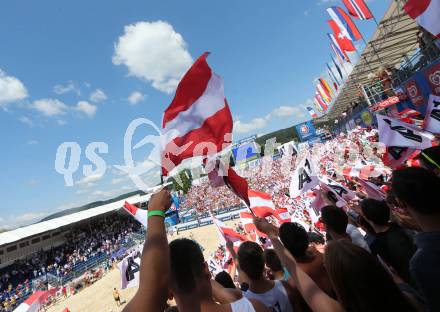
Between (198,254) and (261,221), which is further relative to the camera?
(261,221)

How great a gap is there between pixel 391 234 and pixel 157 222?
89.1 inches

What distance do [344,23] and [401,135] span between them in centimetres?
1596

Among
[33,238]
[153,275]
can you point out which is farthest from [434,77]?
[33,238]

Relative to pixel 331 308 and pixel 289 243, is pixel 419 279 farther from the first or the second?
pixel 289 243

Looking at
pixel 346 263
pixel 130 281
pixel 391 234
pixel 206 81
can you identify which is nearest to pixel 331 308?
pixel 346 263

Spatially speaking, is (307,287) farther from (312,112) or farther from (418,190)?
(312,112)

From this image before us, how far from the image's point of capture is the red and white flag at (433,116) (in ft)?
14.6

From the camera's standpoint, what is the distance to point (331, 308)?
1.52 m

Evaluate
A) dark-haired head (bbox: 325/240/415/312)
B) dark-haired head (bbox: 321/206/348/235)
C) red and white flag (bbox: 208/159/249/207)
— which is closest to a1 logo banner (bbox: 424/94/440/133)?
Result: dark-haired head (bbox: 321/206/348/235)

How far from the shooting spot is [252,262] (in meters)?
2.35

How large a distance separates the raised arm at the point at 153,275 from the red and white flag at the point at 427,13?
4.44 metres

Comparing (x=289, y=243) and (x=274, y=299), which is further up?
(x=289, y=243)

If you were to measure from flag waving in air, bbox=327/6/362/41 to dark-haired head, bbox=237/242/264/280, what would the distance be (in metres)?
18.7

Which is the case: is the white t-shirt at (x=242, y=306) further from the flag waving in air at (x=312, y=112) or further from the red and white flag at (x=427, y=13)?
the flag waving in air at (x=312, y=112)
